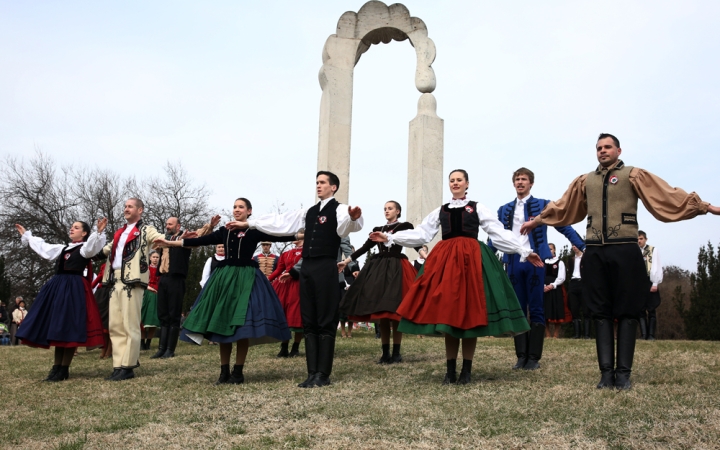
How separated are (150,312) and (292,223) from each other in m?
5.56

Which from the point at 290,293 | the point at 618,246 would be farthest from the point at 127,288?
the point at 618,246

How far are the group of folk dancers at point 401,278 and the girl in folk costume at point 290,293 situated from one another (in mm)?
1161

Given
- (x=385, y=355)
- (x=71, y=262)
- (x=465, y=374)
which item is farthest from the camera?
(x=385, y=355)

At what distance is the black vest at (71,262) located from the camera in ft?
23.1

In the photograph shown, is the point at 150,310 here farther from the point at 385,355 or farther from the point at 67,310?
the point at 385,355

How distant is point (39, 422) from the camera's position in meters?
4.42

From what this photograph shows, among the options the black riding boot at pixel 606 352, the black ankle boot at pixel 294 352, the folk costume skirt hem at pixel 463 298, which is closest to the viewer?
the black riding boot at pixel 606 352

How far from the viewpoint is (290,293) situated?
845 centimetres

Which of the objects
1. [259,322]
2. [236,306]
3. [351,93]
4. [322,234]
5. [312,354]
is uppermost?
[351,93]

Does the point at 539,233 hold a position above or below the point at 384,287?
above

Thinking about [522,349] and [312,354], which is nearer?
[312,354]

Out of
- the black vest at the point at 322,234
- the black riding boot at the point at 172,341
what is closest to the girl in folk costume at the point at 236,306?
the black vest at the point at 322,234

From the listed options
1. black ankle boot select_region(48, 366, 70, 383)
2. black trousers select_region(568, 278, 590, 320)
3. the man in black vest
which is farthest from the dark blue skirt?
black trousers select_region(568, 278, 590, 320)

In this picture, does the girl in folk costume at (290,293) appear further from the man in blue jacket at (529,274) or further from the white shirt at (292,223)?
the man in blue jacket at (529,274)
